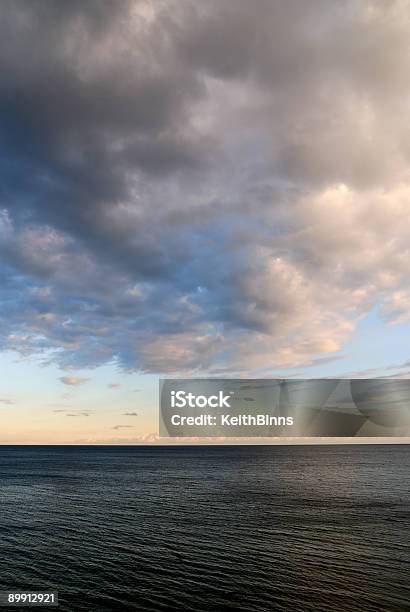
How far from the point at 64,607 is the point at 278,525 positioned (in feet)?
137

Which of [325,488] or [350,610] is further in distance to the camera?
[325,488]

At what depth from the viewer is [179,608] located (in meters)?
37.2

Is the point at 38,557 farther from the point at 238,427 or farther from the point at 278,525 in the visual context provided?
the point at 278,525

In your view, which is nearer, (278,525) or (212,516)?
(278,525)

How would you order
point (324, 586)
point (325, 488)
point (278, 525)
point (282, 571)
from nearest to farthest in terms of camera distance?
1. point (324, 586)
2. point (282, 571)
3. point (278, 525)
4. point (325, 488)

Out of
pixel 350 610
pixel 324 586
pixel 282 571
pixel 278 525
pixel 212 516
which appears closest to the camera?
pixel 350 610

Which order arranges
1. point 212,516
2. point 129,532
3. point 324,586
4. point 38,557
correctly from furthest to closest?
point 212,516, point 129,532, point 38,557, point 324,586

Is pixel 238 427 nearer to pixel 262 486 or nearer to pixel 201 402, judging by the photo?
pixel 201 402

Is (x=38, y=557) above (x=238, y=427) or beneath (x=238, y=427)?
beneath

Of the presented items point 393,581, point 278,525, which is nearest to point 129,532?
point 278,525

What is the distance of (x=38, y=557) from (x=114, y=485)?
254ft

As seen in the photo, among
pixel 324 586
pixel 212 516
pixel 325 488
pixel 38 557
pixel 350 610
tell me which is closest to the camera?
pixel 350 610

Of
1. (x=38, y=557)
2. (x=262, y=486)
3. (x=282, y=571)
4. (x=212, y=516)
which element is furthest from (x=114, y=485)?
(x=282, y=571)

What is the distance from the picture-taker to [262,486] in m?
129
